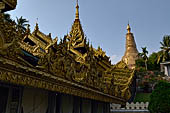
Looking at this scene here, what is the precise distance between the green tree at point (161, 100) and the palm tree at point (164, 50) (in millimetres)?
27677

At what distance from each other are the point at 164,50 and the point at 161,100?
→ 30.2 meters

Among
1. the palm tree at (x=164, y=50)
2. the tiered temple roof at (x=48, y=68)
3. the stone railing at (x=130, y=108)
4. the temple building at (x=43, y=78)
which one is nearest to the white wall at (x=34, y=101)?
the temple building at (x=43, y=78)

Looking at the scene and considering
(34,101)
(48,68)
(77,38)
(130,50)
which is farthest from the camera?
(130,50)

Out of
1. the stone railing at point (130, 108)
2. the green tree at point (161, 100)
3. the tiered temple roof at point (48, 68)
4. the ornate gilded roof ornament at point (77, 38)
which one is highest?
the ornate gilded roof ornament at point (77, 38)

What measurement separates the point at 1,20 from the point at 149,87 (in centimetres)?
2141

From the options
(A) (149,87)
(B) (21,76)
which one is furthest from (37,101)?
(A) (149,87)

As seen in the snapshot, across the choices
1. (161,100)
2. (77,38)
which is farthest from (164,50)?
(161,100)

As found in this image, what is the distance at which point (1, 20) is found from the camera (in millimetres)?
3143

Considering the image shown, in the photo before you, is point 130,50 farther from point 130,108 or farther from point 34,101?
point 34,101

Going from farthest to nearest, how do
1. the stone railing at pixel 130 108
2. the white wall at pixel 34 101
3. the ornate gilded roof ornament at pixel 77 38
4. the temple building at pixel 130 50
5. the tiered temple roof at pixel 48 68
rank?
1. the temple building at pixel 130 50
2. the ornate gilded roof ornament at pixel 77 38
3. the stone railing at pixel 130 108
4. the white wall at pixel 34 101
5. the tiered temple roof at pixel 48 68

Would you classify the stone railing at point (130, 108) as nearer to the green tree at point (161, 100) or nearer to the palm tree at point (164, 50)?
the green tree at point (161, 100)

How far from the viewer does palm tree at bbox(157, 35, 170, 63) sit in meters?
34.9

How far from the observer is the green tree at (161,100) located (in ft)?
26.8

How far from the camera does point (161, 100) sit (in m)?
8.33
